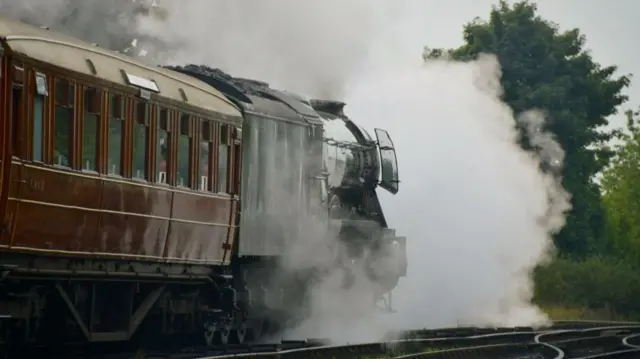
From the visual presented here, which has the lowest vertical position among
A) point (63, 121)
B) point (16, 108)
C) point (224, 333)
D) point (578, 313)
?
point (224, 333)

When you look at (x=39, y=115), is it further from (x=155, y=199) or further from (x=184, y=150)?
(x=184, y=150)

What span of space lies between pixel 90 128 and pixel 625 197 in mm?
46399

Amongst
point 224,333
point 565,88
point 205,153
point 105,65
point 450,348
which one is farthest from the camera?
point 565,88

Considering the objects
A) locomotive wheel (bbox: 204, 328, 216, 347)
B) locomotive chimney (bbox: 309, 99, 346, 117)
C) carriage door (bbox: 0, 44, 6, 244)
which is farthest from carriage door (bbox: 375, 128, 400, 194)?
carriage door (bbox: 0, 44, 6, 244)

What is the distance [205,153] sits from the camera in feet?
53.4

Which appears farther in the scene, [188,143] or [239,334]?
[239,334]

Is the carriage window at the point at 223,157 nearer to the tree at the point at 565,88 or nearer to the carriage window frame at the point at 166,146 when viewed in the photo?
the carriage window frame at the point at 166,146

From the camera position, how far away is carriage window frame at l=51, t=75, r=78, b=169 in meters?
12.5

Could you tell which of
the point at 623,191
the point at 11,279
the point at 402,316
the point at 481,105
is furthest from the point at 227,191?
the point at 623,191

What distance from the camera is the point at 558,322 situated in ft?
97.2

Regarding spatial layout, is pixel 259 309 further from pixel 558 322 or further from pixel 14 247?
pixel 558 322

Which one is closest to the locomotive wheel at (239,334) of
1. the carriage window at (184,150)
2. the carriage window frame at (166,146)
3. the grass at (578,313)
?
the carriage window at (184,150)

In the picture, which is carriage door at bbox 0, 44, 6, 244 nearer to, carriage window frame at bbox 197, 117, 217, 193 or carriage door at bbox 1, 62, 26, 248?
carriage door at bbox 1, 62, 26, 248

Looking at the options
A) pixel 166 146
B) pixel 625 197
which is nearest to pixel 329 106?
pixel 166 146
